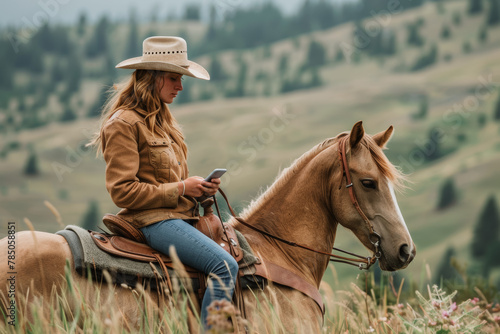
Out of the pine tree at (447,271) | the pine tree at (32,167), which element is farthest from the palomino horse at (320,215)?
the pine tree at (32,167)

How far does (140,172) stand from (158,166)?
0.15 meters

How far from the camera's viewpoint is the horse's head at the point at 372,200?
4691 mm

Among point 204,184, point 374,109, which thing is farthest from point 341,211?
point 374,109

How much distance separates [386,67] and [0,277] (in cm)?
20321

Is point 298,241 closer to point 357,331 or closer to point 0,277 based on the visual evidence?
point 357,331

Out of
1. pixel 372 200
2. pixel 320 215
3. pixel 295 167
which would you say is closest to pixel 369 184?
pixel 372 200

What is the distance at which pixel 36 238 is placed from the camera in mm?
4070

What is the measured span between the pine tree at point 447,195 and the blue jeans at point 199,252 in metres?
129

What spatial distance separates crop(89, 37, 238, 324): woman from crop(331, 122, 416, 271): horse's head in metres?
1.15

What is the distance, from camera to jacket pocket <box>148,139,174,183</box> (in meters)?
4.44

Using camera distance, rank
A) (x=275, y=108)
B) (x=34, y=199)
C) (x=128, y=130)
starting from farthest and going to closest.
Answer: (x=275, y=108), (x=34, y=199), (x=128, y=130)

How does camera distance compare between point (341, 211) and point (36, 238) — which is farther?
point (341, 211)

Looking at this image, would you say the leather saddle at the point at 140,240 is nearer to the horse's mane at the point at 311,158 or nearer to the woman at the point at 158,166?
the woman at the point at 158,166

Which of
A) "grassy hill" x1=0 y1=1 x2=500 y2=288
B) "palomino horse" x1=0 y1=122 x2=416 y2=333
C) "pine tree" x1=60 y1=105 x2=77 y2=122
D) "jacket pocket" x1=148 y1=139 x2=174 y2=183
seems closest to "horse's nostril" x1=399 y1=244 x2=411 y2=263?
"palomino horse" x1=0 y1=122 x2=416 y2=333
